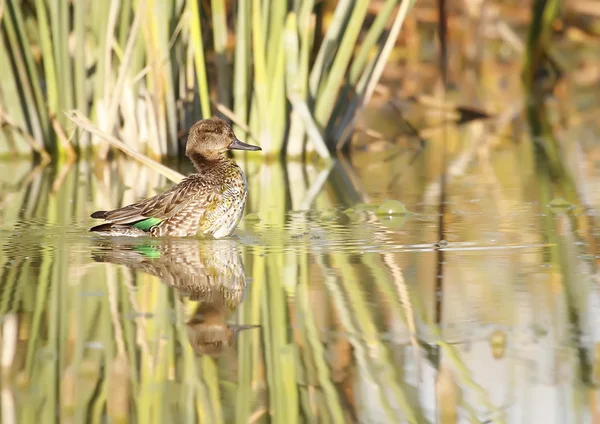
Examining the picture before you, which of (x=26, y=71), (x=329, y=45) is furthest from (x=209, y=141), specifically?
(x=26, y=71)

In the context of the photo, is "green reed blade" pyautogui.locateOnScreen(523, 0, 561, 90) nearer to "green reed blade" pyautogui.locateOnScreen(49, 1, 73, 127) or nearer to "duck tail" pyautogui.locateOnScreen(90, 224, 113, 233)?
"green reed blade" pyautogui.locateOnScreen(49, 1, 73, 127)

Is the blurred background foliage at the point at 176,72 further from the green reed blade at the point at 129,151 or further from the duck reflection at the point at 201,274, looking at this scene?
the duck reflection at the point at 201,274

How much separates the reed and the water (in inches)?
68.9

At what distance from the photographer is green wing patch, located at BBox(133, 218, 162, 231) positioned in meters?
6.42

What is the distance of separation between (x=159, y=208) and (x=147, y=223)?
0.10 metres

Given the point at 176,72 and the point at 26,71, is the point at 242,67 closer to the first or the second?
the point at 176,72

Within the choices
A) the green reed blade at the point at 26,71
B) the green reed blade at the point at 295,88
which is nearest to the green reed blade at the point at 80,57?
the green reed blade at the point at 26,71

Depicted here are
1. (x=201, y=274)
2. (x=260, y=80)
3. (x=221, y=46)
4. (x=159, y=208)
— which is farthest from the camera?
(x=221, y=46)

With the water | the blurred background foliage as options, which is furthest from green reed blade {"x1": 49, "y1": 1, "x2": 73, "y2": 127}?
the water

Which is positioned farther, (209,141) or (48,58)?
(48,58)

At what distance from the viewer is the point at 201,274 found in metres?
5.38

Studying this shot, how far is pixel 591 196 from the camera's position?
810 centimetres

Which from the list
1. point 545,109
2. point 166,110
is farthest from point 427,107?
point 166,110

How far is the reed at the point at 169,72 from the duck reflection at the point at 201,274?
9.60 ft
